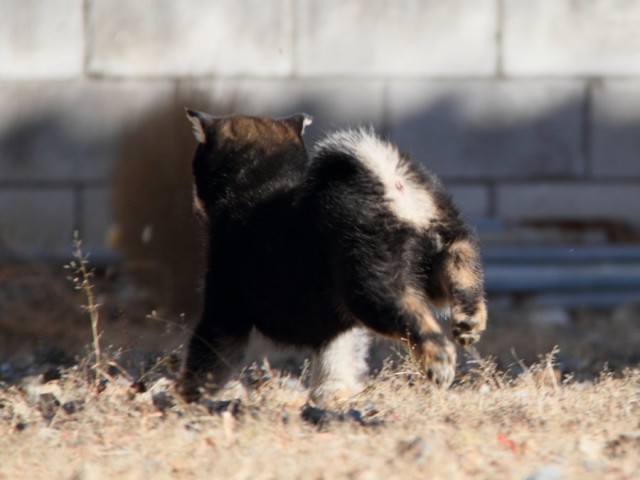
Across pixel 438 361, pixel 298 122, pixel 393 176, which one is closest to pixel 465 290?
pixel 438 361

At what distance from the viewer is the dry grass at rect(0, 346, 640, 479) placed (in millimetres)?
3355

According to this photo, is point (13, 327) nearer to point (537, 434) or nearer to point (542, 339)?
point (542, 339)

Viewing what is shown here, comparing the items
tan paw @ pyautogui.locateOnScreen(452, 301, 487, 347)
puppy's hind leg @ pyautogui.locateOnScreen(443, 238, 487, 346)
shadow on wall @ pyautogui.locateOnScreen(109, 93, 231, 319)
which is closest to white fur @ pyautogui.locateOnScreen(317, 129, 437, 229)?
puppy's hind leg @ pyautogui.locateOnScreen(443, 238, 487, 346)

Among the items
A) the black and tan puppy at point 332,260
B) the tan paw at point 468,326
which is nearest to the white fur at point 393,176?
the black and tan puppy at point 332,260

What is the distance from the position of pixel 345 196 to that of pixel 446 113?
4.76m

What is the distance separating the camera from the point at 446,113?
28.3 feet

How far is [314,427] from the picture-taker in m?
3.82

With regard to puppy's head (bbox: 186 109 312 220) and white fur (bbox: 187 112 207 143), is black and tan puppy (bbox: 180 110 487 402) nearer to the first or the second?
puppy's head (bbox: 186 109 312 220)

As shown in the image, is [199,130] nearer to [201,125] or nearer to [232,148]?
[201,125]

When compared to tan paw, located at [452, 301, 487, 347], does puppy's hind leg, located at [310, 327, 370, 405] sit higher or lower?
lower

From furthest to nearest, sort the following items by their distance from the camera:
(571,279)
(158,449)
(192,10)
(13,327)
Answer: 1. (192,10)
2. (571,279)
3. (13,327)
4. (158,449)

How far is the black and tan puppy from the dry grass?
8.7 inches

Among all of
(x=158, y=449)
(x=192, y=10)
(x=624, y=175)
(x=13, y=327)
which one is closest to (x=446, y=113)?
(x=624, y=175)

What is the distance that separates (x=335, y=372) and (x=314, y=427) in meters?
0.88
